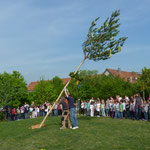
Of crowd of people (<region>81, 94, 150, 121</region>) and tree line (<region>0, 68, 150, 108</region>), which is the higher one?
tree line (<region>0, 68, 150, 108</region>)

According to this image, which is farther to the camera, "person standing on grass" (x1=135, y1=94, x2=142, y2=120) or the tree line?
the tree line

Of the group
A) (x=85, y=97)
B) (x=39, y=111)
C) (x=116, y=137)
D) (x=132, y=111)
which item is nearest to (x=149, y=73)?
(x=85, y=97)

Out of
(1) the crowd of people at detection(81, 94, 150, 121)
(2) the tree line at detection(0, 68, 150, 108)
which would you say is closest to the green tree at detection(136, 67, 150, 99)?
(2) the tree line at detection(0, 68, 150, 108)

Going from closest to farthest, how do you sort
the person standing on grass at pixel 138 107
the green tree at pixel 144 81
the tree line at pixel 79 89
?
the person standing on grass at pixel 138 107 < the tree line at pixel 79 89 < the green tree at pixel 144 81

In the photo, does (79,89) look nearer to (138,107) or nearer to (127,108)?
(127,108)

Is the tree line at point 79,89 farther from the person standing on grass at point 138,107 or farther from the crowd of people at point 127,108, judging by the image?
the person standing on grass at point 138,107

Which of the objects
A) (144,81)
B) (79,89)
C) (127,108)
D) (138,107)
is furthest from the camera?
(79,89)

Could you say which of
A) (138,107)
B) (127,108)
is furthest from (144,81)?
(138,107)

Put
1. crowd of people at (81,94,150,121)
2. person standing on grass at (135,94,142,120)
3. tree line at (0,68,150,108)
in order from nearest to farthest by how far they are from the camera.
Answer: crowd of people at (81,94,150,121) < person standing on grass at (135,94,142,120) < tree line at (0,68,150,108)

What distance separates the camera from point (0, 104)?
29062 mm

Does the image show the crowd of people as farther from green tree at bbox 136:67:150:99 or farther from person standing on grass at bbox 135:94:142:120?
green tree at bbox 136:67:150:99

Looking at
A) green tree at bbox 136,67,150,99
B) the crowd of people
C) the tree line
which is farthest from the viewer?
green tree at bbox 136,67,150,99

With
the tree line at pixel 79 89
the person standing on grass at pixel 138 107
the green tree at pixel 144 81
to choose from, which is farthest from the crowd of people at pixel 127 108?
the green tree at pixel 144 81

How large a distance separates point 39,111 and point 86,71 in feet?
189
